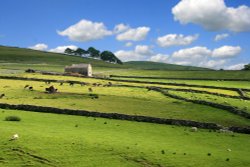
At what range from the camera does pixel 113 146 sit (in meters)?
31.2

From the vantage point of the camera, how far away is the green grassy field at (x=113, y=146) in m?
28.6

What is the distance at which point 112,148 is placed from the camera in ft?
101

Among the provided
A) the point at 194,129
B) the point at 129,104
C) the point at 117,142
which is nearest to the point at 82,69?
the point at 129,104

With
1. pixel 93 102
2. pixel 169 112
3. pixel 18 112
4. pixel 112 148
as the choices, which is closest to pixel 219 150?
pixel 112 148

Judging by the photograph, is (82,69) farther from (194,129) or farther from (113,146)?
(113,146)

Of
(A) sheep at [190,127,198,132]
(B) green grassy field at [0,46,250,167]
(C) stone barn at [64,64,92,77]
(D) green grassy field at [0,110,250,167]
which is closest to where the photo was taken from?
(D) green grassy field at [0,110,250,167]

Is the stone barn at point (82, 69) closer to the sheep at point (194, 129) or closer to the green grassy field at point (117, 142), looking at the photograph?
the green grassy field at point (117, 142)

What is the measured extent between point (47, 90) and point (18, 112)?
22.5m

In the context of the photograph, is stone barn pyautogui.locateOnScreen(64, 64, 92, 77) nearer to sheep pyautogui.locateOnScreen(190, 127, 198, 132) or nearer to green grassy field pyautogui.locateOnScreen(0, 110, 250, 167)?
green grassy field pyautogui.locateOnScreen(0, 110, 250, 167)

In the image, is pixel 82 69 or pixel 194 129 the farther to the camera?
pixel 82 69

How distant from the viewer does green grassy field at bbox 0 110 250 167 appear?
28.6 metres

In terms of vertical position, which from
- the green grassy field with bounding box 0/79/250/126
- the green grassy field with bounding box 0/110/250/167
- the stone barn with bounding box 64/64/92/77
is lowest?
the green grassy field with bounding box 0/110/250/167

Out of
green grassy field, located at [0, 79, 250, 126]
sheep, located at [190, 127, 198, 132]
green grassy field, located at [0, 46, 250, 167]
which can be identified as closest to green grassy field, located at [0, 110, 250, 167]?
green grassy field, located at [0, 46, 250, 167]

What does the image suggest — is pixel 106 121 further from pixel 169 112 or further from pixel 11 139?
pixel 11 139
